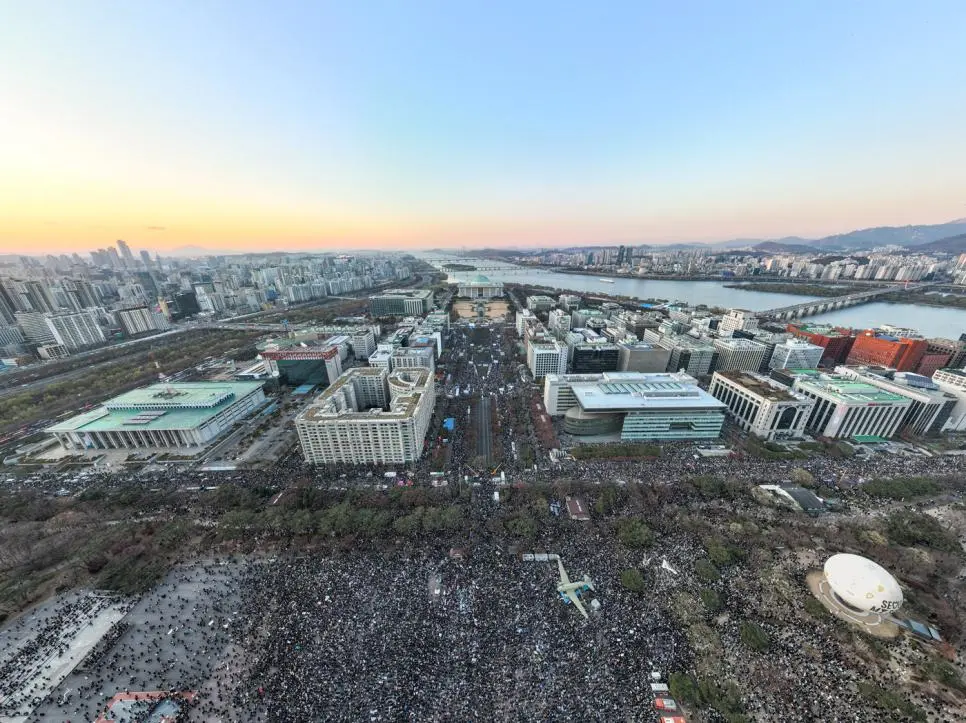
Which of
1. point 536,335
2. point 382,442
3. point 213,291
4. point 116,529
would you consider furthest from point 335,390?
point 213,291

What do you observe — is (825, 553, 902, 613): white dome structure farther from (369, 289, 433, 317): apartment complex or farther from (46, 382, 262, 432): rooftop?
(369, 289, 433, 317): apartment complex

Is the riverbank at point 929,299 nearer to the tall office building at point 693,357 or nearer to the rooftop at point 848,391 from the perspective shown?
the rooftop at point 848,391

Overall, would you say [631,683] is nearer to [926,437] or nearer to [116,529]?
[116,529]

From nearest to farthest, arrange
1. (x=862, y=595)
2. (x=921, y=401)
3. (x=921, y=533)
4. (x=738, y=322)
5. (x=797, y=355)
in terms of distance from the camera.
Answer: (x=862, y=595) → (x=921, y=533) → (x=921, y=401) → (x=797, y=355) → (x=738, y=322)

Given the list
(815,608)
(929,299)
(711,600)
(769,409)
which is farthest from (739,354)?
(929,299)

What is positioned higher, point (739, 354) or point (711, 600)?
point (739, 354)

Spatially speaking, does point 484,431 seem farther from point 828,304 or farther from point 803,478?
point 828,304
